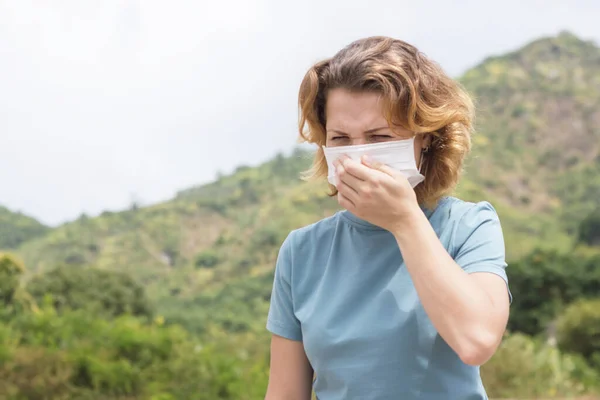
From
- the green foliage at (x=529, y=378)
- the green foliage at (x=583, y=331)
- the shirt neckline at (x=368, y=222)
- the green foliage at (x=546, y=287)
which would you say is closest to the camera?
the shirt neckline at (x=368, y=222)

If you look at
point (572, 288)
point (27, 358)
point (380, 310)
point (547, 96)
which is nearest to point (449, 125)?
point (380, 310)

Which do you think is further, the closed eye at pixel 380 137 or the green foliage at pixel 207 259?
the green foliage at pixel 207 259

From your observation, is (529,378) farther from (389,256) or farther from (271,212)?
(271,212)

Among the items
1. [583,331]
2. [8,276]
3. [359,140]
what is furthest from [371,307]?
[583,331]

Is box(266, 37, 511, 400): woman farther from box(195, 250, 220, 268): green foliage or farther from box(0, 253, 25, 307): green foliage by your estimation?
box(195, 250, 220, 268): green foliage

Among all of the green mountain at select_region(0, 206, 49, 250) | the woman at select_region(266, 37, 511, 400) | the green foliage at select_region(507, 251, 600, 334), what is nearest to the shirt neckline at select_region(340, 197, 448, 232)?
the woman at select_region(266, 37, 511, 400)

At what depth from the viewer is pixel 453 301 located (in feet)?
4.86

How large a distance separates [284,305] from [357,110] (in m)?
0.46

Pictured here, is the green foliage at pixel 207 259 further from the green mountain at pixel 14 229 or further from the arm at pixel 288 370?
the arm at pixel 288 370

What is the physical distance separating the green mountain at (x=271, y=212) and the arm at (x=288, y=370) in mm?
21704

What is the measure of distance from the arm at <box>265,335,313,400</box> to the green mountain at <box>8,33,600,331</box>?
21.7m

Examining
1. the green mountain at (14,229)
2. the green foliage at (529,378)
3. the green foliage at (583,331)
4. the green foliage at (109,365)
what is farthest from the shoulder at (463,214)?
the green mountain at (14,229)

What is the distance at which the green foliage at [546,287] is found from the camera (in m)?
19.1

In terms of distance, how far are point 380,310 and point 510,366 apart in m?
9.22
